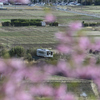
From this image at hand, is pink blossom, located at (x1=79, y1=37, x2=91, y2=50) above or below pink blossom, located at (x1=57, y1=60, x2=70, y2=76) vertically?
above

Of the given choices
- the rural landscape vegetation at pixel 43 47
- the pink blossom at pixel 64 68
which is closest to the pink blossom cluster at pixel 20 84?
the rural landscape vegetation at pixel 43 47

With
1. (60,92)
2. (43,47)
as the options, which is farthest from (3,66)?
(43,47)

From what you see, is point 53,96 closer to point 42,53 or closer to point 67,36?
point 67,36

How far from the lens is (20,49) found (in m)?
10.3

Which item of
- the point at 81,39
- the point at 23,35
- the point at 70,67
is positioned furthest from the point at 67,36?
the point at 23,35

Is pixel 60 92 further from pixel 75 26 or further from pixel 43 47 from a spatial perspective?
pixel 43 47

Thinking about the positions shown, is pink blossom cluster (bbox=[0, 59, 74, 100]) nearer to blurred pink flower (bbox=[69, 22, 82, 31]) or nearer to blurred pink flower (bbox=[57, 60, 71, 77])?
blurred pink flower (bbox=[57, 60, 71, 77])

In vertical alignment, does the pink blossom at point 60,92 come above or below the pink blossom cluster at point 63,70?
below

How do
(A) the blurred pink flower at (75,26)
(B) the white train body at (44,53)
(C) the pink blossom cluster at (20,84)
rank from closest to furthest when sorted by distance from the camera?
(C) the pink blossom cluster at (20,84), (A) the blurred pink flower at (75,26), (B) the white train body at (44,53)

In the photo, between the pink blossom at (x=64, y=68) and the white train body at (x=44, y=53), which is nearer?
the pink blossom at (x=64, y=68)

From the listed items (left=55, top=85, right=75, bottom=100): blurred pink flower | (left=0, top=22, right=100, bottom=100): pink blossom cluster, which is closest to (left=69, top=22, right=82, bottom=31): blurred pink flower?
(left=0, top=22, right=100, bottom=100): pink blossom cluster

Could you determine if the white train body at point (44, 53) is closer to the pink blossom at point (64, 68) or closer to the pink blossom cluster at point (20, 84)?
the pink blossom at point (64, 68)

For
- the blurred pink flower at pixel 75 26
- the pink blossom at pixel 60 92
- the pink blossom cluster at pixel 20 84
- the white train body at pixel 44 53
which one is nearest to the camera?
the pink blossom cluster at pixel 20 84

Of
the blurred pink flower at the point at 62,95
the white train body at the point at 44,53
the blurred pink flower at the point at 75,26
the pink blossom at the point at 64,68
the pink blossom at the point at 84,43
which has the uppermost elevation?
the blurred pink flower at the point at 75,26
